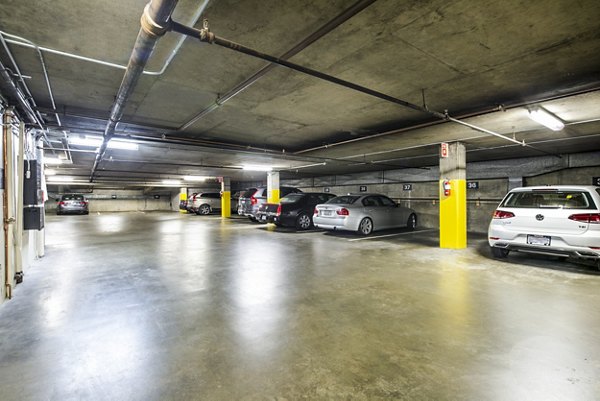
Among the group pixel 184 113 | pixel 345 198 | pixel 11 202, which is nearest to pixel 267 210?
pixel 345 198

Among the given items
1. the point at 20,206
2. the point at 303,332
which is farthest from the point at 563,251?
the point at 20,206

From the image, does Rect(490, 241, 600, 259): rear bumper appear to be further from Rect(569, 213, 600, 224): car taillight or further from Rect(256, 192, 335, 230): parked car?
Rect(256, 192, 335, 230): parked car

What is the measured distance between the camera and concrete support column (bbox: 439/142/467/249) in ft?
21.3

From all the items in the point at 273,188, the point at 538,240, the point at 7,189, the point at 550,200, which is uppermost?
the point at 273,188

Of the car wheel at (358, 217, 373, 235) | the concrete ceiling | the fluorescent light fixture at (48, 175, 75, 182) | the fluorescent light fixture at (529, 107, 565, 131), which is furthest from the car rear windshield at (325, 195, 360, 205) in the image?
the fluorescent light fixture at (48, 175, 75, 182)

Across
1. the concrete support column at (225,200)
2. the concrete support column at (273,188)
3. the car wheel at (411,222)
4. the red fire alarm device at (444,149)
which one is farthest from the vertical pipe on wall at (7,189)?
the concrete support column at (225,200)

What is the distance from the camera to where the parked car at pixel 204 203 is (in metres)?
18.3

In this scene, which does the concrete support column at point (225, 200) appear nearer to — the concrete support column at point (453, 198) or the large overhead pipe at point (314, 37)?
the concrete support column at point (453, 198)

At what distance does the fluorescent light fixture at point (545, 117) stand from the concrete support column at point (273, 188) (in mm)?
9448

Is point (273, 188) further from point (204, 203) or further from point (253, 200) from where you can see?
point (204, 203)

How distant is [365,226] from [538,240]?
4336 mm

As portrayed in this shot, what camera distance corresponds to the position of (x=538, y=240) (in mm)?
4426

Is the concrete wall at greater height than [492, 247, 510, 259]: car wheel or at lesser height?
greater

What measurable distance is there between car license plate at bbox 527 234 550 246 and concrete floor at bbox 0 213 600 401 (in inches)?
18.6
